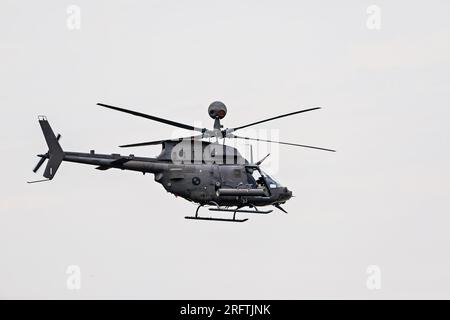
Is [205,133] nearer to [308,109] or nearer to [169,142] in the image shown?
[169,142]

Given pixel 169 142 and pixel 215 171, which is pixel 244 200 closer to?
pixel 215 171

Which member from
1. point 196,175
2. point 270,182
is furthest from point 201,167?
point 270,182

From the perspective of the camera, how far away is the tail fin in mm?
33625

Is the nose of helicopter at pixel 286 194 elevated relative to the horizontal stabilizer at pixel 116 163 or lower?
lower

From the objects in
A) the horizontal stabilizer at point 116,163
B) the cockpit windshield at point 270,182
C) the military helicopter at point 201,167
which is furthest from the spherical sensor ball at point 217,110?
the horizontal stabilizer at point 116,163

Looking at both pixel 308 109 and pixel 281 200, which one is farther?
pixel 281 200

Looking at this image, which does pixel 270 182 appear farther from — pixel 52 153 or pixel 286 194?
pixel 52 153

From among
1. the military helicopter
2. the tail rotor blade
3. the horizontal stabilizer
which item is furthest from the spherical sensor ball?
Answer: the tail rotor blade

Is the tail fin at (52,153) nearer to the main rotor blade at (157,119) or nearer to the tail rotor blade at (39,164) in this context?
the tail rotor blade at (39,164)

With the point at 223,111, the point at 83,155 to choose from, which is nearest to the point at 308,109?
the point at 223,111

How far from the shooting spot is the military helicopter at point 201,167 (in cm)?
3394

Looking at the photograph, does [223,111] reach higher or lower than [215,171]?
higher

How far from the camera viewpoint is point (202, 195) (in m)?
34.3

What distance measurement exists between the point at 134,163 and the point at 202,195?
2868 millimetres
